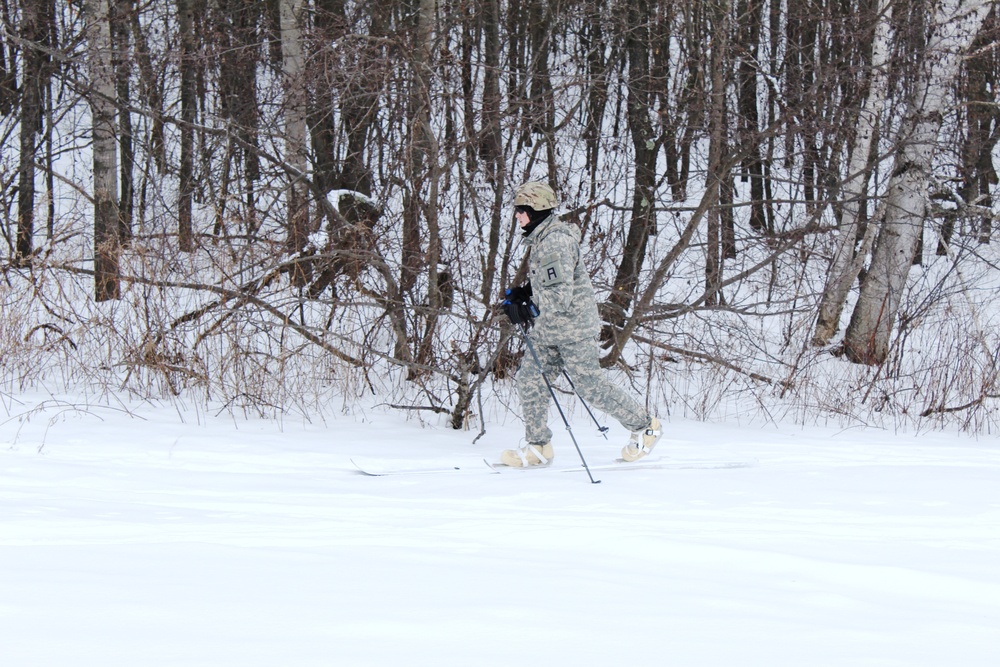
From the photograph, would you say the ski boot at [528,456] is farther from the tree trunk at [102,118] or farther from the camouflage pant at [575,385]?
the tree trunk at [102,118]

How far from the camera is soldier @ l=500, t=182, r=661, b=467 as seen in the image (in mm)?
5434

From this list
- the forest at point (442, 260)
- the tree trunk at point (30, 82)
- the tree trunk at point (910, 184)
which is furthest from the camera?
the tree trunk at point (30, 82)

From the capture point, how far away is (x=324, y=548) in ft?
11.6

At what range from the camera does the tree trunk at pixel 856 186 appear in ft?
31.5

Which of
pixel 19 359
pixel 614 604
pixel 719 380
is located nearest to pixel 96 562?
pixel 614 604

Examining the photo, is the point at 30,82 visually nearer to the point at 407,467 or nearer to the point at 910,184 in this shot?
the point at 407,467

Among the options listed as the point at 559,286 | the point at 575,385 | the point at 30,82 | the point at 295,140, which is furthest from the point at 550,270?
the point at 30,82

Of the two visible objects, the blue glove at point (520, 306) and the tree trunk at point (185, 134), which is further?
the tree trunk at point (185, 134)

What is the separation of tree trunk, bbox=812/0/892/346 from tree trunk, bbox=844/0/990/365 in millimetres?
314

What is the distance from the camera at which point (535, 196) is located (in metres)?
5.41

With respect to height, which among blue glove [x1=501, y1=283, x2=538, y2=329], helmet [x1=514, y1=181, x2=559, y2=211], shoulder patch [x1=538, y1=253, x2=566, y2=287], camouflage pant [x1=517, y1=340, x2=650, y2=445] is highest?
helmet [x1=514, y1=181, x2=559, y2=211]

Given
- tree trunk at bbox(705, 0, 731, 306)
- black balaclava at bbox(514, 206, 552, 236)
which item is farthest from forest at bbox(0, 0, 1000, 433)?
black balaclava at bbox(514, 206, 552, 236)

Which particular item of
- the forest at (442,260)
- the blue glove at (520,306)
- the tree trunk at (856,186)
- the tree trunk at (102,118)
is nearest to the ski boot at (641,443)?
the blue glove at (520,306)

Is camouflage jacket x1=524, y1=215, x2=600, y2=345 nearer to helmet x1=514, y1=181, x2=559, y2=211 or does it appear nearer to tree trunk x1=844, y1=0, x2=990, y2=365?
helmet x1=514, y1=181, x2=559, y2=211
